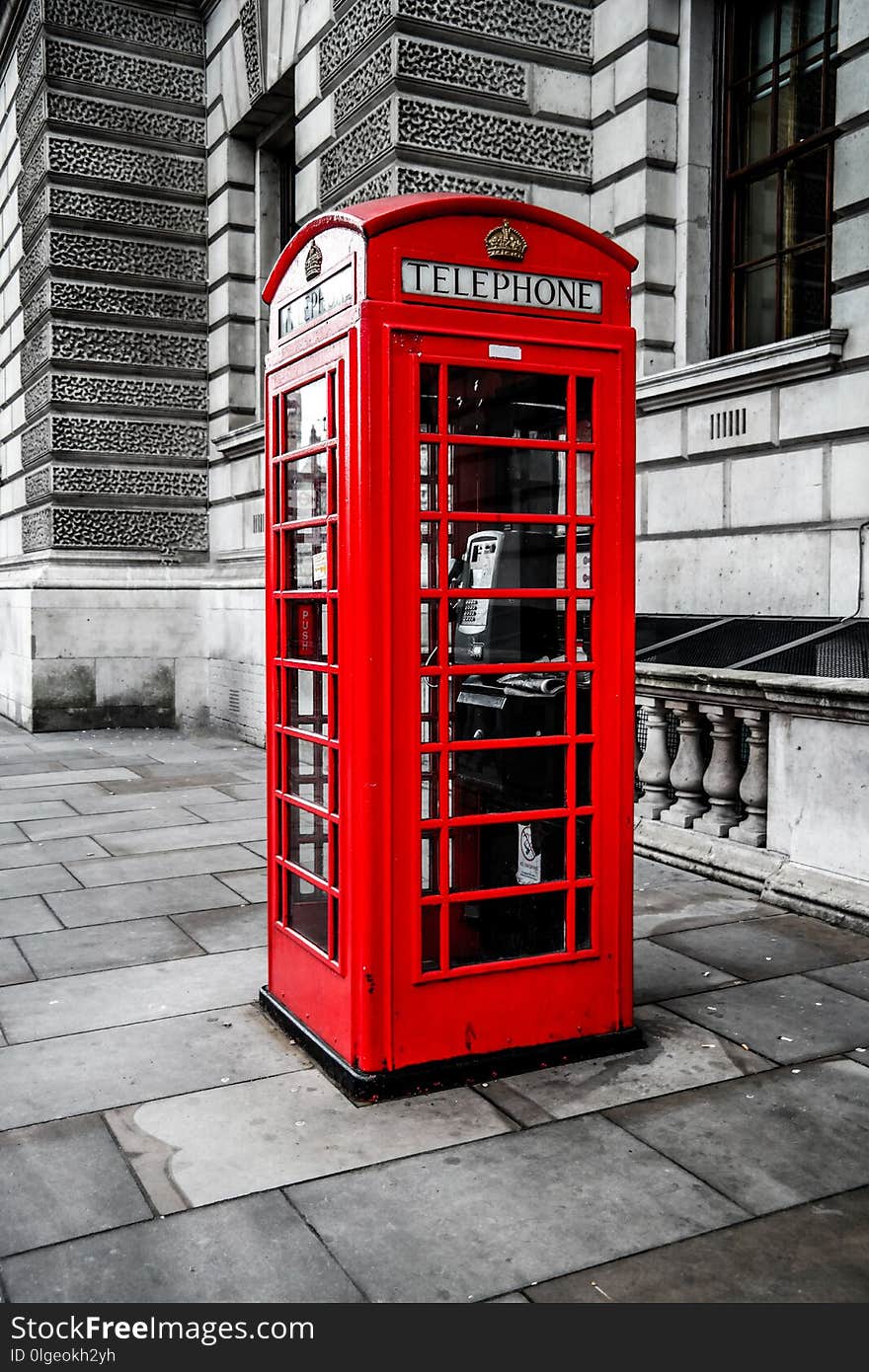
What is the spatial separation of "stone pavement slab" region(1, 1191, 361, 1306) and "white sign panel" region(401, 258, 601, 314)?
2.26 meters

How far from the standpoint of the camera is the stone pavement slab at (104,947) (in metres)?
4.45

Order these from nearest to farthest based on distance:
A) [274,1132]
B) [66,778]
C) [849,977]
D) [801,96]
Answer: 1. [274,1132]
2. [849,977]
3. [801,96]
4. [66,778]

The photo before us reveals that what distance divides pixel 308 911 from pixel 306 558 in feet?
3.45

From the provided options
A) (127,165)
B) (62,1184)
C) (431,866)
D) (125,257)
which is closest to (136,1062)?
(62,1184)

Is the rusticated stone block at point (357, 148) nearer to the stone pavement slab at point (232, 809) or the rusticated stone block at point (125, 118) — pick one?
the rusticated stone block at point (125, 118)

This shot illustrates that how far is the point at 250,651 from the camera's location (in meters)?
10.9

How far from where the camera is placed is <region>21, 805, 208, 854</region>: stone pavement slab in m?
6.86

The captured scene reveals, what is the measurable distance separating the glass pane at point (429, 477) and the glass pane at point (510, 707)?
0.53 meters

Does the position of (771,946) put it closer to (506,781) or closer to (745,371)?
(506,781)

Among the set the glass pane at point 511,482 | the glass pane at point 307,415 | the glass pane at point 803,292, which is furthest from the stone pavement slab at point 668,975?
the glass pane at point 803,292

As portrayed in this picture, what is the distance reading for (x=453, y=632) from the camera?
3.45m
